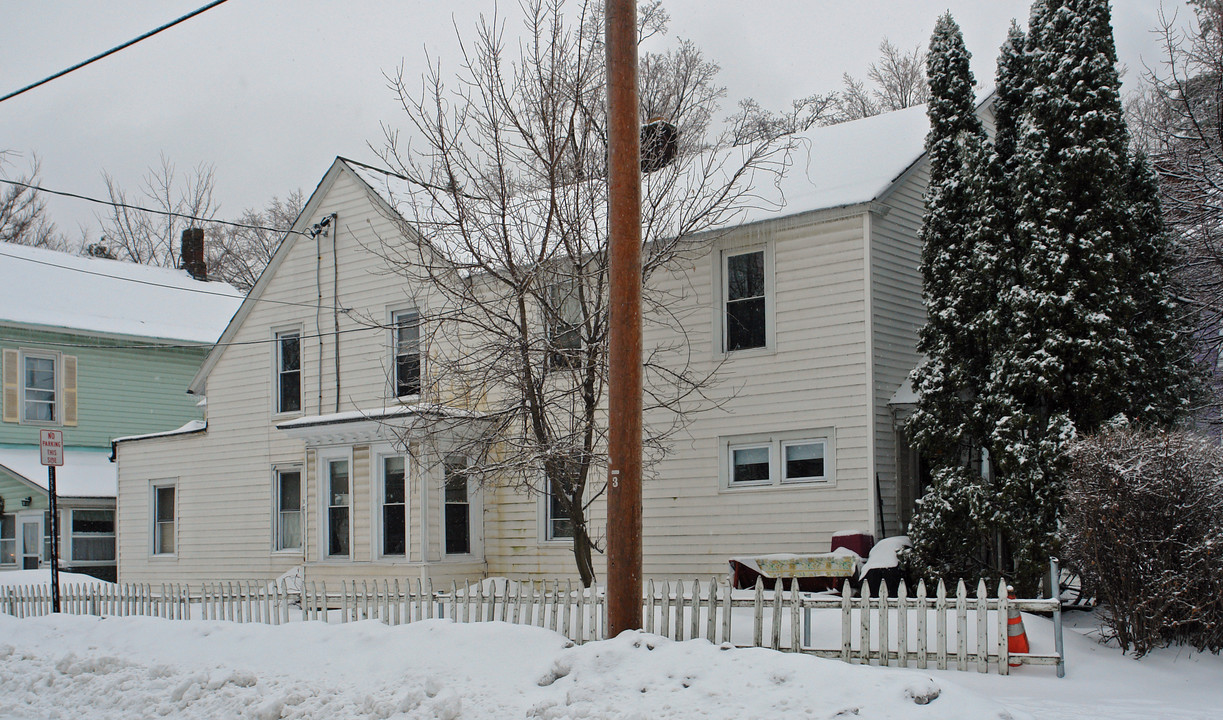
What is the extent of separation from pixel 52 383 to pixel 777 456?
67.4 ft

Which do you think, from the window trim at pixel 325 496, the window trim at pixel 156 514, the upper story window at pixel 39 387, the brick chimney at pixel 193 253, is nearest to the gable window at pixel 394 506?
the window trim at pixel 325 496

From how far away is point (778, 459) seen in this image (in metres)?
15.0

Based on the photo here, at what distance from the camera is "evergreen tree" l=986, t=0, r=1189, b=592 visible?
11.6 m

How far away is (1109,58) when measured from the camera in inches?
486

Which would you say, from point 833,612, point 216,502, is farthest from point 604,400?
point 216,502

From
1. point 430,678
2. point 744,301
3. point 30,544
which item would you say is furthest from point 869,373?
point 30,544

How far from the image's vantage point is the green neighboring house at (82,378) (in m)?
25.5

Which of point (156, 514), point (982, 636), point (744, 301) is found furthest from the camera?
point (156, 514)

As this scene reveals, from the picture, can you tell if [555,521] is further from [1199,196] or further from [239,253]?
[239,253]

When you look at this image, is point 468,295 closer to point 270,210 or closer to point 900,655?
point 900,655

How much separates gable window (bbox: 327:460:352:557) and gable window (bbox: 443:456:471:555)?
1.96 meters

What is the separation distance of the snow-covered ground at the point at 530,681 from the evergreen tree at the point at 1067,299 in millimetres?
1807

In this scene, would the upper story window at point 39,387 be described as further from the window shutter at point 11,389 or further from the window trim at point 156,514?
the window trim at point 156,514

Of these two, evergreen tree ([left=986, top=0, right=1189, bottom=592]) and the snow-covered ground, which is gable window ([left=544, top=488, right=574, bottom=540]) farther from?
evergreen tree ([left=986, top=0, right=1189, bottom=592])
